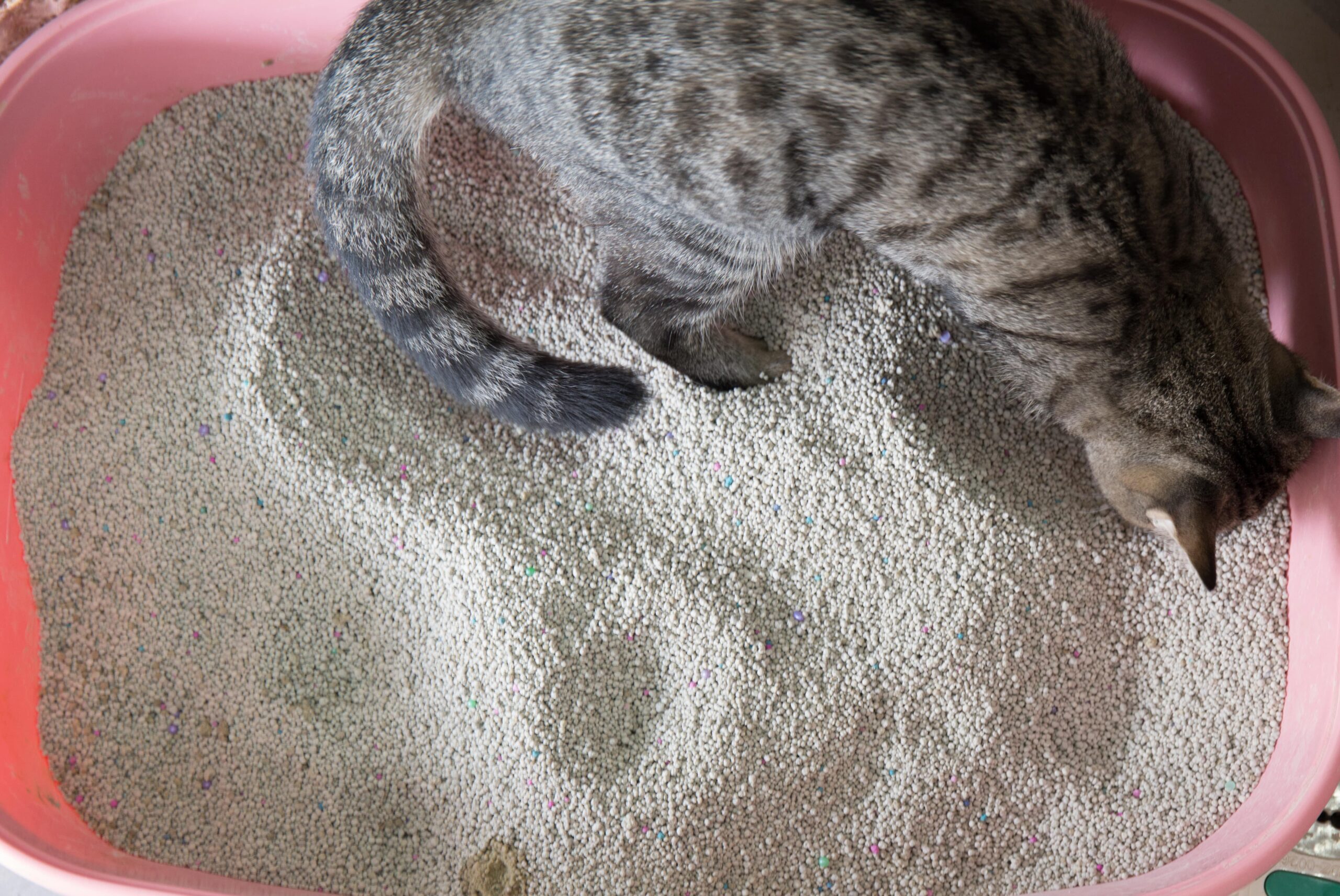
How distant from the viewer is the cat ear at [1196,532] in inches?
40.8

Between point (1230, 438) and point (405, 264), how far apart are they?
1.07 m

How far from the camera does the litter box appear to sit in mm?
1236

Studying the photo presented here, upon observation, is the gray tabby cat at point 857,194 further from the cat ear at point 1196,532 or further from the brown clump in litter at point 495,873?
the brown clump in litter at point 495,873

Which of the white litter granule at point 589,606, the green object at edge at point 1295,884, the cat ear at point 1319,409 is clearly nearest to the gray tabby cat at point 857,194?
the cat ear at point 1319,409

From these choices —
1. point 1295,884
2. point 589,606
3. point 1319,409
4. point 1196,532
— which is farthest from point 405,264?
point 1295,884

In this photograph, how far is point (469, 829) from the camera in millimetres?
1341

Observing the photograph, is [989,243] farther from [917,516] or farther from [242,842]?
[242,842]

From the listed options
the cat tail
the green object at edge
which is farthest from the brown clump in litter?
the green object at edge

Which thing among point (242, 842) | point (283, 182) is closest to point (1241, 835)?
point (242, 842)

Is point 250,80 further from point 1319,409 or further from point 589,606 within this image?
point 1319,409

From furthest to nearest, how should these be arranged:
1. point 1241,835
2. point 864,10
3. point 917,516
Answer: point 917,516 → point 1241,835 → point 864,10

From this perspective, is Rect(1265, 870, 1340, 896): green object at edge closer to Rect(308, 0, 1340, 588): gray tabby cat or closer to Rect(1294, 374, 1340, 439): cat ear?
Rect(308, 0, 1340, 588): gray tabby cat

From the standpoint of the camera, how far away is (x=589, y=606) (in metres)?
1.38

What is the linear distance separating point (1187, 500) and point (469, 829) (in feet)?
3.44
